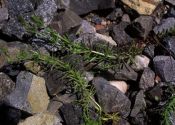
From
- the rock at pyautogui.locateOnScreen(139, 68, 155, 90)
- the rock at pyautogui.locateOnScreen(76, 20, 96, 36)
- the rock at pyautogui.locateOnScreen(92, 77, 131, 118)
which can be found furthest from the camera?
the rock at pyautogui.locateOnScreen(76, 20, 96, 36)

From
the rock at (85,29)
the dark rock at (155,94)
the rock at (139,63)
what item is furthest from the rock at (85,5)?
the dark rock at (155,94)

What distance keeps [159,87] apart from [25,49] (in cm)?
122

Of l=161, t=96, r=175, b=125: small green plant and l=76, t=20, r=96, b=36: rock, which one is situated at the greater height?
l=76, t=20, r=96, b=36: rock

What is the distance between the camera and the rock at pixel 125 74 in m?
3.75

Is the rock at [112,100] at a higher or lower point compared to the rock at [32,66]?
lower

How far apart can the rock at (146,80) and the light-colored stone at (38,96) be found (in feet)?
2.72

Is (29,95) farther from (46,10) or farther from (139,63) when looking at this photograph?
(139,63)

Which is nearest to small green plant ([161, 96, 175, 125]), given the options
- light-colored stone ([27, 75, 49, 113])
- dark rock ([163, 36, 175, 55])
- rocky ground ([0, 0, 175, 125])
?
rocky ground ([0, 0, 175, 125])

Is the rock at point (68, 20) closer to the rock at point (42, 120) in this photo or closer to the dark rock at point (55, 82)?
the dark rock at point (55, 82)

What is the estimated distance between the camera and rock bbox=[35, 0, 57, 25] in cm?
393

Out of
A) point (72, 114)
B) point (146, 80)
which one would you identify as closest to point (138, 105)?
point (146, 80)

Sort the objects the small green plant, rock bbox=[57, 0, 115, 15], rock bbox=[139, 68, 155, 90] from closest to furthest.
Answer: the small green plant
rock bbox=[139, 68, 155, 90]
rock bbox=[57, 0, 115, 15]

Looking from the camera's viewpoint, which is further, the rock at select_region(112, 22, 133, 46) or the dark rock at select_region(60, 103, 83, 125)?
the rock at select_region(112, 22, 133, 46)

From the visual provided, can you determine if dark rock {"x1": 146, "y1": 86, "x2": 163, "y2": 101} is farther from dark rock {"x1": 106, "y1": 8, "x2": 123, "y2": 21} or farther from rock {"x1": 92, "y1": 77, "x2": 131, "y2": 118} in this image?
dark rock {"x1": 106, "y1": 8, "x2": 123, "y2": 21}
